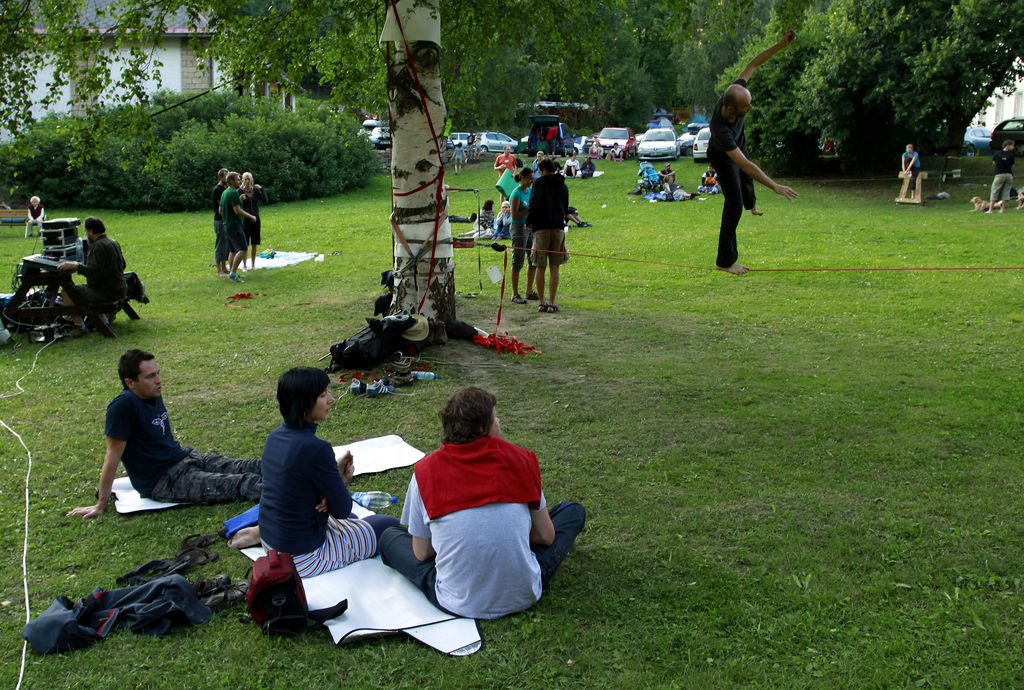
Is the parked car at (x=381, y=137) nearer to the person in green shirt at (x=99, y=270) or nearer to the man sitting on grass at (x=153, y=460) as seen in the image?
the person in green shirt at (x=99, y=270)

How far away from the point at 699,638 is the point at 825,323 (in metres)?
7.55

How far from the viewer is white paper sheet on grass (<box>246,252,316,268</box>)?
1672 cm

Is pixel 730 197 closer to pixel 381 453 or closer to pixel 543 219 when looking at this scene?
pixel 381 453

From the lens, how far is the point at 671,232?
63.9 ft

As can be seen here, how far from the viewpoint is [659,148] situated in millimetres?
37000

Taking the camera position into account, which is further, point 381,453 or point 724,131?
point 381,453

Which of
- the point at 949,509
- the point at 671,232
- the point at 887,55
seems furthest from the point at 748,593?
the point at 887,55

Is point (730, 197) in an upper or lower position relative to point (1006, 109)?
lower

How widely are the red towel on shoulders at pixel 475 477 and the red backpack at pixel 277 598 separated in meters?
0.69

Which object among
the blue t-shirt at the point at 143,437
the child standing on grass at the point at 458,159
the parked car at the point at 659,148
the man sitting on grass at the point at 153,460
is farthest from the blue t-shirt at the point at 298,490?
the parked car at the point at 659,148

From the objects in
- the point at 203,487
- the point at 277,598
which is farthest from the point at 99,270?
the point at 277,598

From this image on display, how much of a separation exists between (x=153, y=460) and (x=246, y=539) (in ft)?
3.61

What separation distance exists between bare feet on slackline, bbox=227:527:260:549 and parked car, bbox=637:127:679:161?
33.7 m

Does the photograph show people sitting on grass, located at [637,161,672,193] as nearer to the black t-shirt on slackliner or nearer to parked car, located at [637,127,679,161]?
parked car, located at [637,127,679,161]
